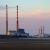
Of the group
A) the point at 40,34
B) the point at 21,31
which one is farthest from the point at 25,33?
the point at 40,34

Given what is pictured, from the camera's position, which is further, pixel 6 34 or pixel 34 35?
pixel 34 35

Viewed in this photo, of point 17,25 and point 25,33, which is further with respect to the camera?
point 25,33

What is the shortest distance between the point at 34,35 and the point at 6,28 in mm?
12242

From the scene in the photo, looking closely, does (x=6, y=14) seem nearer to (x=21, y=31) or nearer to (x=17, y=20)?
(x=17, y=20)

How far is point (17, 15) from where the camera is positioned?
57.0m

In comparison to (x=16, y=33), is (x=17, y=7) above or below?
above

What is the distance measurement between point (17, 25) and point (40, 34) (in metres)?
16.6

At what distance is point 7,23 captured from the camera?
53.2 meters

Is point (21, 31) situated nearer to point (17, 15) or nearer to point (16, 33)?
point (16, 33)

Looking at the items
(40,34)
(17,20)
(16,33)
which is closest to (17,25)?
(17,20)

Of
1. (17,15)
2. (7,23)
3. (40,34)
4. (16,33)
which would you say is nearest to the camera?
(7,23)

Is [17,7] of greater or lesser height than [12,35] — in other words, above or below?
above

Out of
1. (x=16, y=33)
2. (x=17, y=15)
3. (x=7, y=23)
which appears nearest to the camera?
(x=7, y=23)

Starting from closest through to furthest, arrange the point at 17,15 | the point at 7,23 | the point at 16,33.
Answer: the point at 7,23
the point at 17,15
the point at 16,33
